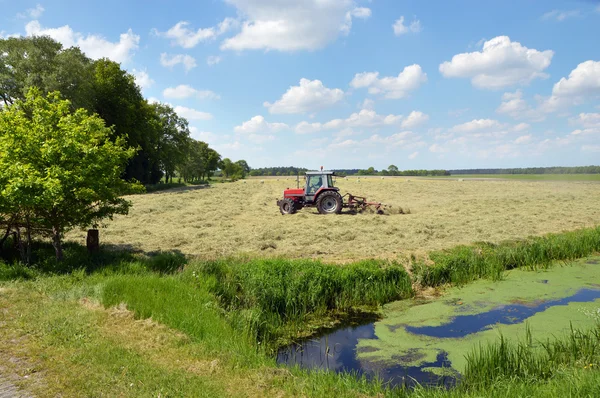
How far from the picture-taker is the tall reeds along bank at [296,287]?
304 inches

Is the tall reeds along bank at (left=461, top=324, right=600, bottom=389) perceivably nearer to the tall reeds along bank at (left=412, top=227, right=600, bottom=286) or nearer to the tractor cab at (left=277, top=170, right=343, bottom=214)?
the tall reeds along bank at (left=412, top=227, right=600, bottom=286)

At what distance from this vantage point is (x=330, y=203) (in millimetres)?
18875

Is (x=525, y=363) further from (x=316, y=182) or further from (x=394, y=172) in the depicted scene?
(x=394, y=172)

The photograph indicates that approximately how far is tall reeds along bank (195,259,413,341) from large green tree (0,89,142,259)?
3.02 m

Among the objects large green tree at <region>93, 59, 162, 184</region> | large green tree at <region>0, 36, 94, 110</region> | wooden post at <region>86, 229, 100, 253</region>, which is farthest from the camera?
large green tree at <region>93, 59, 162, 184</region>

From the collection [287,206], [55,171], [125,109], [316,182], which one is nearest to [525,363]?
[55,171]

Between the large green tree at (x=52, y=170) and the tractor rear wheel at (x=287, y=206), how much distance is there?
34.4 feet

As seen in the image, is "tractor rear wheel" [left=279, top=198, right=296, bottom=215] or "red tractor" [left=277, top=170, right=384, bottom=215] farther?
"tractor rear wheel" [left=279, top=198, right=296, bottom=215]

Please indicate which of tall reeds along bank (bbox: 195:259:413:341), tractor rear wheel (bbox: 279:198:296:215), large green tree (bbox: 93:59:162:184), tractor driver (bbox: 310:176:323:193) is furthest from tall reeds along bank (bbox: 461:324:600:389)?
large green tree (bbox: 93:59:162:184)

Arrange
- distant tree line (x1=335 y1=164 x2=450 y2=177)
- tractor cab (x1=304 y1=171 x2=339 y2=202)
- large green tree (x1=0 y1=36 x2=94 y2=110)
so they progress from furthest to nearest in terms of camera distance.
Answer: distant tree line (x1=335 y1=164 x2=450 y2=177) → large green tree (x1=0 y1=36 x2=94 y2=110) → tractor cab (x1=304 y1=171 x2=339 y2=202)

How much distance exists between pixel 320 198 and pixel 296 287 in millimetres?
10777

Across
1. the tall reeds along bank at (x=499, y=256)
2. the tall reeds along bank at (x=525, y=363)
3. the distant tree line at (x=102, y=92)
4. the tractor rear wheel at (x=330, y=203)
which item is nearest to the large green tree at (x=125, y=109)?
the distant tree line at (x=102, y=92)

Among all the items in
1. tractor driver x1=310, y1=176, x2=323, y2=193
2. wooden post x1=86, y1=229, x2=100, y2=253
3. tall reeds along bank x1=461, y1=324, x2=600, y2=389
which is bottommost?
tall reeds along bank x1=461, y1=324, x2=600, y2=389

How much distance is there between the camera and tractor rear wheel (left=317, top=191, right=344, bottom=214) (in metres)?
18.6
